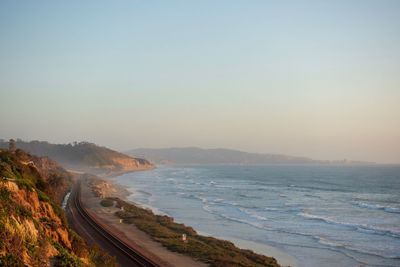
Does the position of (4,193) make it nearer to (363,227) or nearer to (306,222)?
(306,222)

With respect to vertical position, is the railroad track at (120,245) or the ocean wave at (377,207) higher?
the ocean wave at (377,207)

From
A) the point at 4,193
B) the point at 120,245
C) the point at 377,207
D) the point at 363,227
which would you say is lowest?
the point at 363,227

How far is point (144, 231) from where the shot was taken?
36.6 m

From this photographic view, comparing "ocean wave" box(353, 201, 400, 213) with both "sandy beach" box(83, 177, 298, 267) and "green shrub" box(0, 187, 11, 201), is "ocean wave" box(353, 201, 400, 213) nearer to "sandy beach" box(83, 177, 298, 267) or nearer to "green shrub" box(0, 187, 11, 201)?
"sandy beach" box(83, 177, 298, 267)

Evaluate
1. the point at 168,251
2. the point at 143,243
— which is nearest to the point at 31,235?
the point at 168,251

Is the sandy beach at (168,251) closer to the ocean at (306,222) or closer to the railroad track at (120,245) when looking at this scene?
the ocean at (306,222)

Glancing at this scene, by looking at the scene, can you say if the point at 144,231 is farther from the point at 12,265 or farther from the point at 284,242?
the point at 12,265

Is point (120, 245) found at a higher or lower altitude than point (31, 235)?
lower

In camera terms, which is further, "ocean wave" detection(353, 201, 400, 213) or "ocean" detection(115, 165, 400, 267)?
"ocean wave" detection(353, 201, 400, 213)

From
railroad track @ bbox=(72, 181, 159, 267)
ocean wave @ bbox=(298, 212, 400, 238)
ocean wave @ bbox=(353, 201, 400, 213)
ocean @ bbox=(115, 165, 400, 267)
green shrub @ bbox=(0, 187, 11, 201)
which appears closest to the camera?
green shrub @ bbox=(0, 187, 11, 201)

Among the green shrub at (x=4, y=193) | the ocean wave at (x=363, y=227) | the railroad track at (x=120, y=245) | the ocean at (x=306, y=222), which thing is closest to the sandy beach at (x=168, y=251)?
the ocean at (x=306, y=222)

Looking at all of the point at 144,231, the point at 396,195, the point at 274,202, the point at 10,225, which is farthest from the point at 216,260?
the point at 396,195

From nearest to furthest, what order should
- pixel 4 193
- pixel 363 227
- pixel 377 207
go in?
pixel 4 193 → pixel 363 227 → pixel 377 207

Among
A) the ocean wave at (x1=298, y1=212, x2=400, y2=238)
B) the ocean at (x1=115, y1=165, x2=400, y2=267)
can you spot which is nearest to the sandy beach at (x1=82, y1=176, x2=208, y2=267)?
the ocean at (x1=115, y1=165, x2=400, y2=267)
